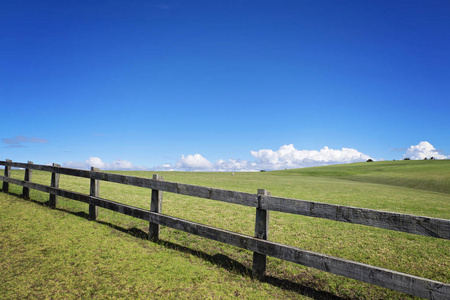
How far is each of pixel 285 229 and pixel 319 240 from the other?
4.12 feet

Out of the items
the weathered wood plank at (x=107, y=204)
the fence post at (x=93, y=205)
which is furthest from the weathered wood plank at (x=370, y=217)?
the fence post at (x=93, y=205)

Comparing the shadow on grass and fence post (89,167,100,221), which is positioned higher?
fence post (89,167,100,221)

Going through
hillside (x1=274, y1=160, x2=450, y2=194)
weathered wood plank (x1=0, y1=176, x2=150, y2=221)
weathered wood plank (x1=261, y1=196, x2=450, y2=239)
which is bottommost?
hillside (x1=274, y1=160, x2=450, y2=194)

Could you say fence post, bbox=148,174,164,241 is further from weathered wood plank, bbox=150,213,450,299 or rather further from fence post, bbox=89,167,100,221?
fence post, bbox=89,167,100,221

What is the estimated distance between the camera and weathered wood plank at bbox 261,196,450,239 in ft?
12.0

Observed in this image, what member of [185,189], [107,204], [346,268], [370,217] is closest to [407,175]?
[370,217]

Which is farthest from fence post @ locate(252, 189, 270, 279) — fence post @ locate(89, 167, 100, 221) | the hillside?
the hillside

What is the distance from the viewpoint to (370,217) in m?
4.08

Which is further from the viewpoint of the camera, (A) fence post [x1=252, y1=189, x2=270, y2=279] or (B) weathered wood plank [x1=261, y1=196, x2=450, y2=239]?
(A) fence post [x1=252, y1=189, x2=270, y2=279]

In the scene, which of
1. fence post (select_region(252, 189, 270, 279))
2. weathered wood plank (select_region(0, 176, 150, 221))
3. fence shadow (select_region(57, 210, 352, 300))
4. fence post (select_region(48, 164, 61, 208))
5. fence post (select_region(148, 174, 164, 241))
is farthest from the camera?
fence post (select_region(48, 164, 61, 208))

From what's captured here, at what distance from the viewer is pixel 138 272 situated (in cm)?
476

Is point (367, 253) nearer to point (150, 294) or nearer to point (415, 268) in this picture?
point (415, 268)

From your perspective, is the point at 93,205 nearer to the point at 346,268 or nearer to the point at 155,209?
the point at 155,209

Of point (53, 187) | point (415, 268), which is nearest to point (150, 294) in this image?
point (415, 268)
